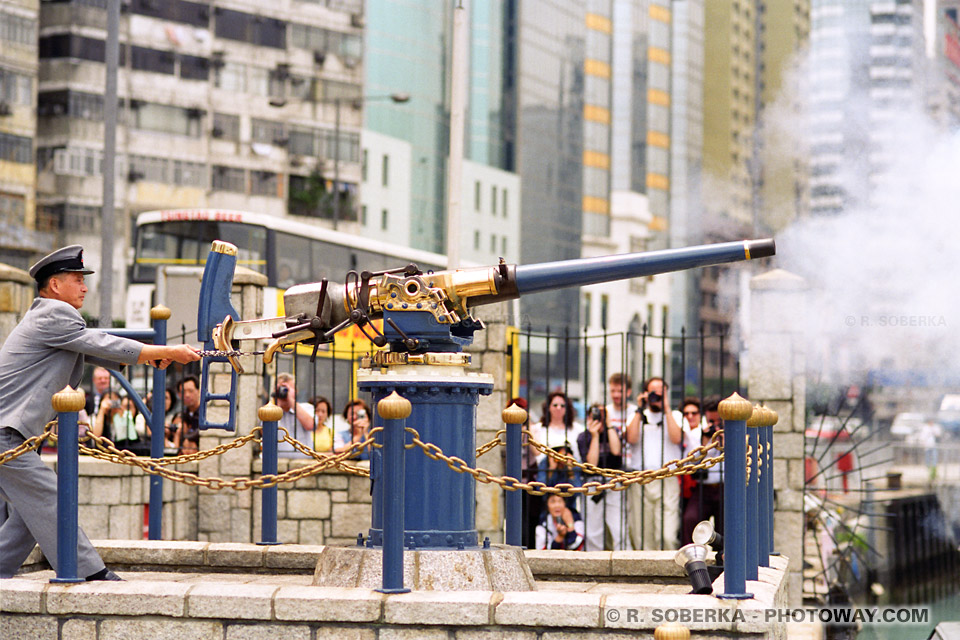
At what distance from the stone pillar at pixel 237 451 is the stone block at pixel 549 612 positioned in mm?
6474

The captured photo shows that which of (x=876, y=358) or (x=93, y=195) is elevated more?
(x=93, y=195)

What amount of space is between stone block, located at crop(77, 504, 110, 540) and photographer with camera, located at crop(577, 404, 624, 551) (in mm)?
4276

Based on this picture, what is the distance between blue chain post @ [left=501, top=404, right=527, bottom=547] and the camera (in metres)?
8.69

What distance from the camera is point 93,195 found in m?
48.1

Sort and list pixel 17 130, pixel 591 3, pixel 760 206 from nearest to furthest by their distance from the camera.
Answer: pixel 760 206 < pixel 17 130 < pixel 591 3

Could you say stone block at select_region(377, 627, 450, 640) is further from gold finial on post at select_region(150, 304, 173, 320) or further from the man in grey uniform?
gold finial on post at select_region(150, 304, 173, 320)

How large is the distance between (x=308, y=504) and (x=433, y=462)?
5.54m

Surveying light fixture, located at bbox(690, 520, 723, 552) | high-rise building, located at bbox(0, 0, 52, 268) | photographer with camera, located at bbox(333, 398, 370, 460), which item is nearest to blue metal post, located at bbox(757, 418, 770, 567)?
light fixture, located at bbox(690, 520, 723, 552)

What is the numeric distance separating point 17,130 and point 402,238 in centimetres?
2128

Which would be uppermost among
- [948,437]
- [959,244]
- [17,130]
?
[17,130]

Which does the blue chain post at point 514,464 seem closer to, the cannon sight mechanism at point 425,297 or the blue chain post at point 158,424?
the cannon sight mechanism at point 425,297

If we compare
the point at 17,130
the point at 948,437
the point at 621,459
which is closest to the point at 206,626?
the point at 621,459

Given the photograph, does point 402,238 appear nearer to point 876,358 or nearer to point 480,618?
point 876,358

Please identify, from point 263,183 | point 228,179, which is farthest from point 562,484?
point 263,183
